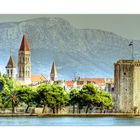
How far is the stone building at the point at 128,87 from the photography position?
50.4 ft

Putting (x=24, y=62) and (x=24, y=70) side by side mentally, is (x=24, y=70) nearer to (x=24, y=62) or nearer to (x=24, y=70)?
(x=24, y=70)

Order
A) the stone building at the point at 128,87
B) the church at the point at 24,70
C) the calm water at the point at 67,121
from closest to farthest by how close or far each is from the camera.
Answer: the calm water at the point at 67,121 < the church at the point at 24,70 < the stone building at the point at 128,87

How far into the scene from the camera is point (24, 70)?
601 inches

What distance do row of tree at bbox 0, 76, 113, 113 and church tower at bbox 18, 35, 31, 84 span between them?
147mm

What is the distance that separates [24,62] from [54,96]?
625 mm

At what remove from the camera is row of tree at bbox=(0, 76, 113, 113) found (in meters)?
15.3

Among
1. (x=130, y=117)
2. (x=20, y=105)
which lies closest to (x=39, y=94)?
(x=20, y=105)

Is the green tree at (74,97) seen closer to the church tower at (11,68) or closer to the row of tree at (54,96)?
the row of tree at (54,96)

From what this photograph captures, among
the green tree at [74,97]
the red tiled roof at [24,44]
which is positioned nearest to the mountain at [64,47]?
the red tiled roof at [24,44]

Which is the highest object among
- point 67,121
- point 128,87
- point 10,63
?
point 10,63

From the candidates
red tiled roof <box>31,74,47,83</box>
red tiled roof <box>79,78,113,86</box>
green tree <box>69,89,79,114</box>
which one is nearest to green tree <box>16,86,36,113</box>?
red tiled roof <box>31,74,47,83</box>

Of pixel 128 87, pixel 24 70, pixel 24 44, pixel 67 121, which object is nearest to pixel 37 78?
pixel 24 70

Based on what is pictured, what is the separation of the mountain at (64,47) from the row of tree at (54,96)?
0.24m

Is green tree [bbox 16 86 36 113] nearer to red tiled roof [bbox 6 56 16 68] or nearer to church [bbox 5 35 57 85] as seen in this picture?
church [bbox 5 35 57 85]
